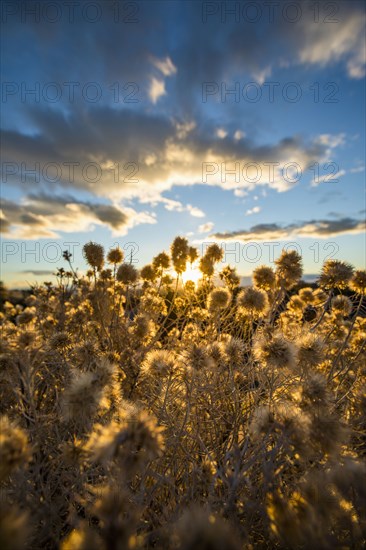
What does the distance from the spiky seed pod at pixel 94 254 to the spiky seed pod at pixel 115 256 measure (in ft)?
0.62

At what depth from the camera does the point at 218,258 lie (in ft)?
18.7

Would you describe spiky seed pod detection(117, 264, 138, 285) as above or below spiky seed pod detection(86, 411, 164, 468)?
above

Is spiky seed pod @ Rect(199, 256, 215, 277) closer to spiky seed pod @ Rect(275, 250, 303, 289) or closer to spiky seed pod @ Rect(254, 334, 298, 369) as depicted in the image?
spiky seed pod @ Rect(275, 250, 303, 289)

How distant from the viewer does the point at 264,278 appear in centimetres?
394

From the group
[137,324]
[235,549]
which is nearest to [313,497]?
[235,549]

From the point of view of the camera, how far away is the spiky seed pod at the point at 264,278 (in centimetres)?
392

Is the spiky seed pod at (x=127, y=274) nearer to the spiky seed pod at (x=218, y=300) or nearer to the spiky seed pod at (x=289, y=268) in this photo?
the spiky seed pod at (x=218, y=300)

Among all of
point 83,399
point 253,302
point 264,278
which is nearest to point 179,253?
point 264,278

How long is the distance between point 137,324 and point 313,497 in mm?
2899

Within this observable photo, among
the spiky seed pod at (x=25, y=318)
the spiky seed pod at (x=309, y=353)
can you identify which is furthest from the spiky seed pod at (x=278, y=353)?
the spiky seed pod at (x=25, y=318)

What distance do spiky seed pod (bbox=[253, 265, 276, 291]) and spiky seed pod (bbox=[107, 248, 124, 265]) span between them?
259 cm

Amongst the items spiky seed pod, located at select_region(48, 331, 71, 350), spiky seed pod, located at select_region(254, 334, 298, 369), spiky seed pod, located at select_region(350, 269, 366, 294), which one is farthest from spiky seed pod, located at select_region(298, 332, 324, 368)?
spiky seed pod, located at select_region(48, 331, 71, 350)

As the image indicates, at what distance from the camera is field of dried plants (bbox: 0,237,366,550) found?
1366 millimetres

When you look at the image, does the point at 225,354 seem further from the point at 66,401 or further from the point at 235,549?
the point at 235,549
